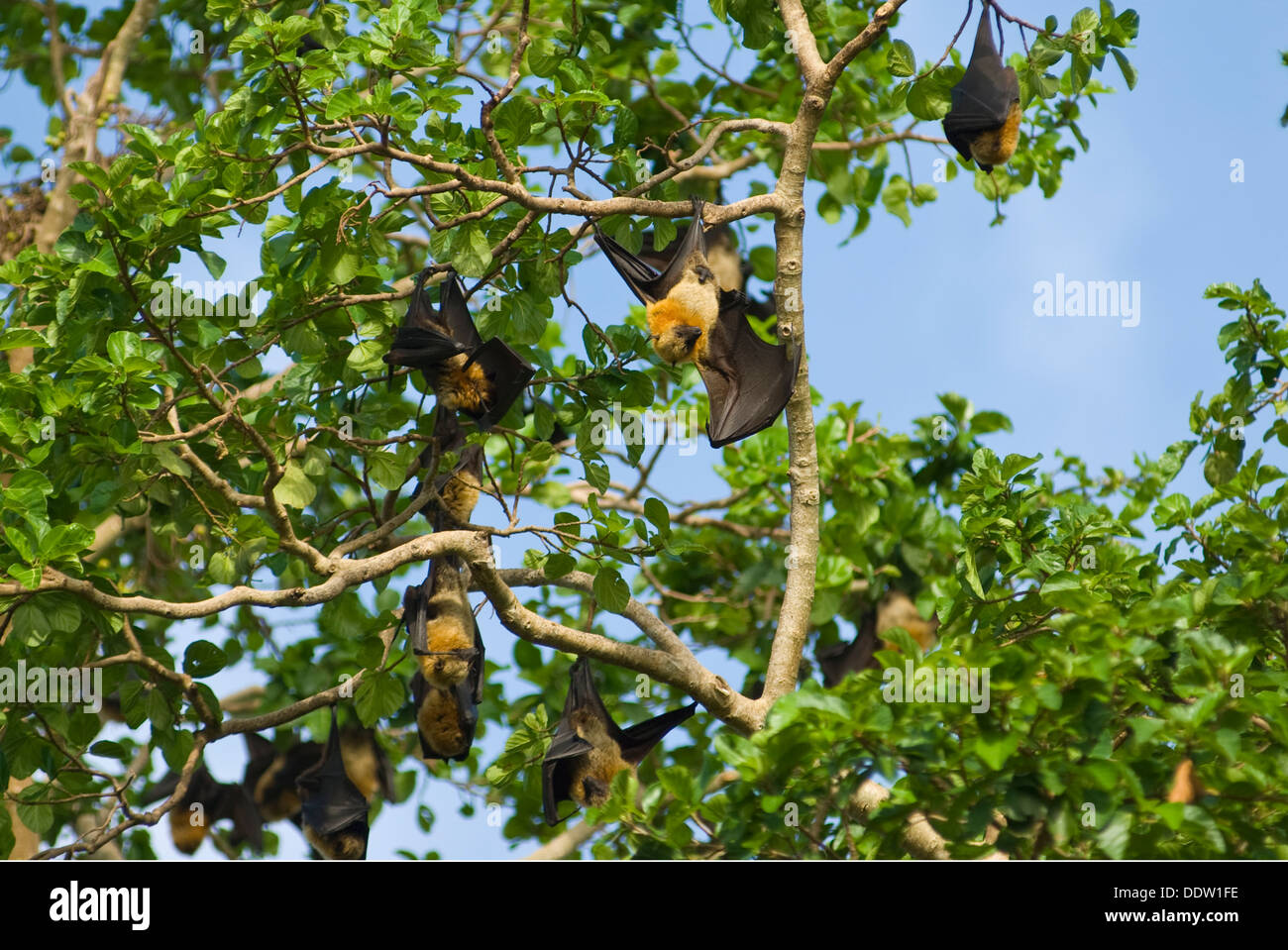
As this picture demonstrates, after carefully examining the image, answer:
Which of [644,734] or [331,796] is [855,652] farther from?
[331,796]

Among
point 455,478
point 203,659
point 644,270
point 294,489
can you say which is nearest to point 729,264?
point 644,270

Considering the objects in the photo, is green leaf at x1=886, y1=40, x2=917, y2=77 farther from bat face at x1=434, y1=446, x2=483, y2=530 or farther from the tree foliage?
bat face at x1=434, y1=446, x2=483, y2=530

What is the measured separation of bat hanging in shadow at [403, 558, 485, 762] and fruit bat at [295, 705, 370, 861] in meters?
0.65

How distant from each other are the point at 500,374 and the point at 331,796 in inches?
106

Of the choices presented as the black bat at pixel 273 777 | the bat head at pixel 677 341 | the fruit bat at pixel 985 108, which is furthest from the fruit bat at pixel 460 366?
the black bat at pixel 273 777

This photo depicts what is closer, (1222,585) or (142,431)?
(1222,585)

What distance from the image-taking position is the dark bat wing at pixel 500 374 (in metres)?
5.36

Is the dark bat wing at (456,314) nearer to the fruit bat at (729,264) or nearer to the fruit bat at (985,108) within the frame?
the fruit bat at (729,264)

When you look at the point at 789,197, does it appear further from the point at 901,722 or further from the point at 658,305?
the point at 901,722

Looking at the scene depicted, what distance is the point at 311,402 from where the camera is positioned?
5812 millimetres

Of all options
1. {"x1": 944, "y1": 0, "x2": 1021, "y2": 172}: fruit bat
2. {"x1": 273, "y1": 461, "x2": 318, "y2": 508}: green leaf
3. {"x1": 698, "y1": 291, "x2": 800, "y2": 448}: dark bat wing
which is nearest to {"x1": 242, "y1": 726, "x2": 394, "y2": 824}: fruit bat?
{"x1": 273, "y1": 461, "x2": 318, "y2": 508}: green leaf
